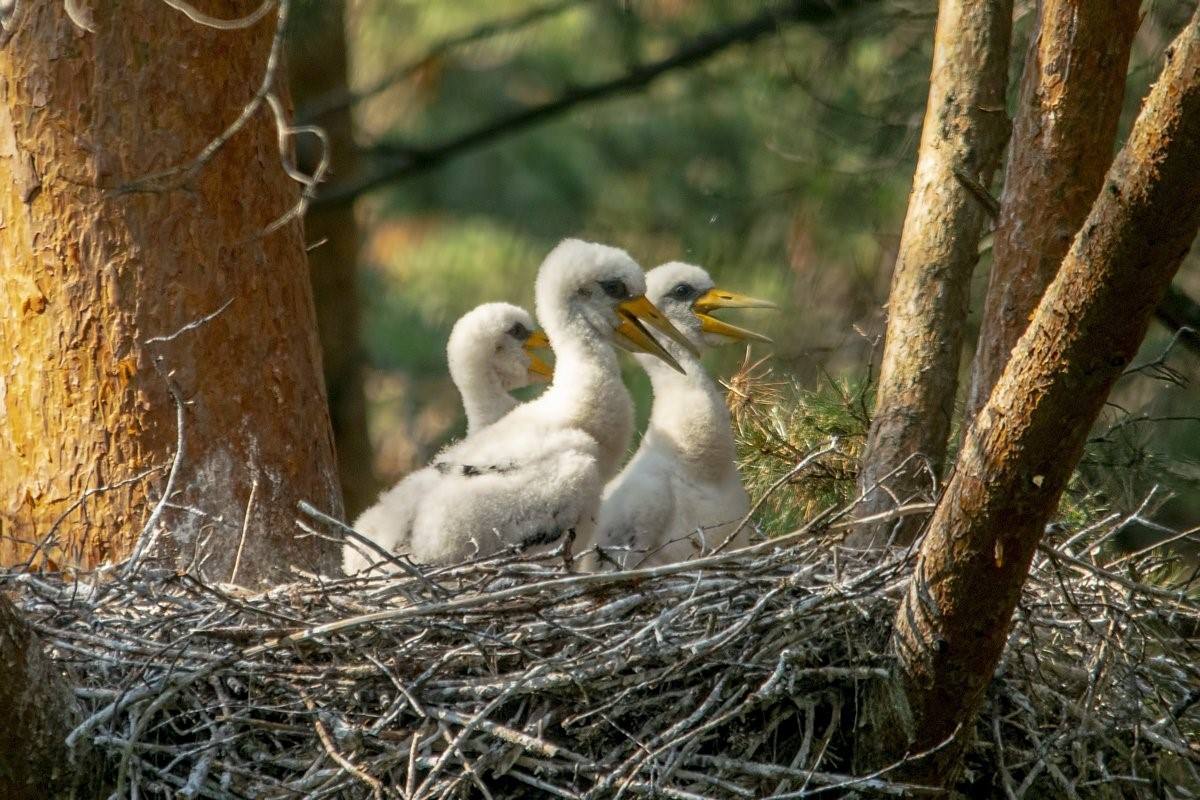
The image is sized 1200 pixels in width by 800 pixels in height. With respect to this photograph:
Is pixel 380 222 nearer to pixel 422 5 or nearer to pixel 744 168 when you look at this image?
pixel 422 5

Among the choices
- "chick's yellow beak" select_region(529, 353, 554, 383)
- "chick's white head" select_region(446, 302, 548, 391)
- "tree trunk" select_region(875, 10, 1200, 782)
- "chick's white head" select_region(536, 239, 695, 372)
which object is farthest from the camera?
"chick's yellow beak" select_region(529, 353, 554, 383)

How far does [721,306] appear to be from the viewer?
553 centimetres

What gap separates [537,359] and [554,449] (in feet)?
3.83

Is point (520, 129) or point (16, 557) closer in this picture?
point (16, 557)

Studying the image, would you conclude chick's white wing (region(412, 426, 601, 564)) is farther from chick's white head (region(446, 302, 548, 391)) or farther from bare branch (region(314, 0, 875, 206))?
bare branch (region(314, 0, 875, 206))

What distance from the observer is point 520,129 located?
8.06m

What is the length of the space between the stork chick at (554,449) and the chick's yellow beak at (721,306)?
407mm

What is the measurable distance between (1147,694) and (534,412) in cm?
182

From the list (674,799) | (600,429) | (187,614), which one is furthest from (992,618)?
(600,429)

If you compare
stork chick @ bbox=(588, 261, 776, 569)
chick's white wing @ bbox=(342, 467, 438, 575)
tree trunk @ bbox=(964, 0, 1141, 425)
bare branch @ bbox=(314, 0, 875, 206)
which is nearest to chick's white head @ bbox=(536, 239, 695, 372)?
stork chick @ bbox=(588, 261, 776, 569)

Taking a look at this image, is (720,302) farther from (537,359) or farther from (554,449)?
(554,449)

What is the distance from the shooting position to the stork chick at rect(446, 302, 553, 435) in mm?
5426

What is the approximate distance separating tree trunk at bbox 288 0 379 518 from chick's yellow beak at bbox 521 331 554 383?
7.11ft

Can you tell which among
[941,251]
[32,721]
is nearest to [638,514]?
[941,251]
